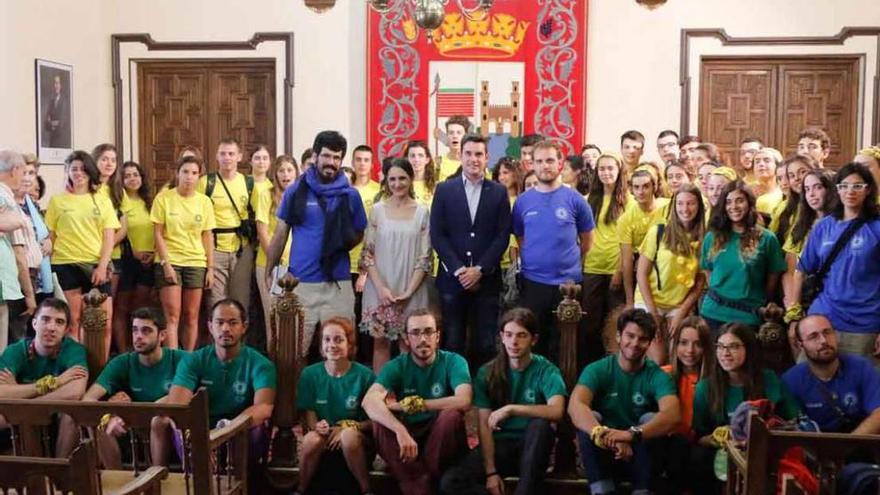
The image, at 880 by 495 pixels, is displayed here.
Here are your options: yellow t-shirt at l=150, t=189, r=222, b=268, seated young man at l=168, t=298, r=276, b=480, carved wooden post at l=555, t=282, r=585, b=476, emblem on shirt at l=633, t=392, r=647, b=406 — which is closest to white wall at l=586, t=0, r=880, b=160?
yellow t-shirt at l=150, t=189, r=222, b=268

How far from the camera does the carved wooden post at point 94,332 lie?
4.24 metres

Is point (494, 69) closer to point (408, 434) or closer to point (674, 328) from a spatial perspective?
point (674, 328)

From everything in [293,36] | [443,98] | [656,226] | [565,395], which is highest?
[293,36]

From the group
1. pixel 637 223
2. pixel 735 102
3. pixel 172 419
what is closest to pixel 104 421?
pixel 172 419

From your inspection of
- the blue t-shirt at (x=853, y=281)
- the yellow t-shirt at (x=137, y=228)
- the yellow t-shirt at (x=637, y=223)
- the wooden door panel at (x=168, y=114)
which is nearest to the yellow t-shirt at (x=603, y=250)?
the yellow t-shirt at (x=637, y=223)

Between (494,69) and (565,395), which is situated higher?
(494,69)

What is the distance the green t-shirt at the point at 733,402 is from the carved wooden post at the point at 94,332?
2.61 m

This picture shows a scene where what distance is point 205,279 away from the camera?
584cm

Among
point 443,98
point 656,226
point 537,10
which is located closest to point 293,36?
point 443,98

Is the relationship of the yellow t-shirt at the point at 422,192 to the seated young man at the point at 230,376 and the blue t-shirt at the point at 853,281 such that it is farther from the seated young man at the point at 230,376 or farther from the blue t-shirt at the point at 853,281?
the blue t-shirt at the point at 853,281

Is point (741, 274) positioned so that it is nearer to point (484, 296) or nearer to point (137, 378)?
point (484, 296)

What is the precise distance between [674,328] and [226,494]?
224cm

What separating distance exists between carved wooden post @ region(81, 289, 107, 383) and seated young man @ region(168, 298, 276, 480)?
49 centimetres

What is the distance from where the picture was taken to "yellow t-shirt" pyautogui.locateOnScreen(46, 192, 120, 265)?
18.0 feet
